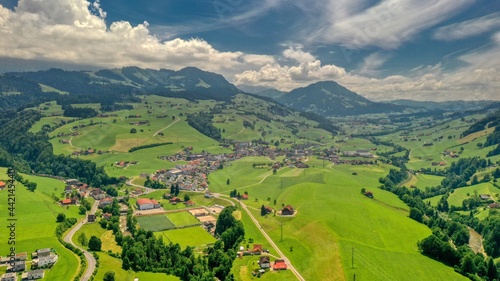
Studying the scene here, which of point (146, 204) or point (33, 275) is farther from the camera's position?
point (146, 204)

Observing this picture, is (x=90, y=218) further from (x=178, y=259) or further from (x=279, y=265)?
(x=279, y=265)

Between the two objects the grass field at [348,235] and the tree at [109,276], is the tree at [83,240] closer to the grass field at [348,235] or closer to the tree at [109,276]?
the tree at [109,276]

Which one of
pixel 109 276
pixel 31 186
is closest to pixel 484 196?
pixel 109 276

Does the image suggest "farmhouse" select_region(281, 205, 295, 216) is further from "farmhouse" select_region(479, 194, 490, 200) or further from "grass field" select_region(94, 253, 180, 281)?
"farmhouse" select_region(479, 194, 490, 200)

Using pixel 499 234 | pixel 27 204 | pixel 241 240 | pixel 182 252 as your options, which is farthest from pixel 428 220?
pixel 27 204

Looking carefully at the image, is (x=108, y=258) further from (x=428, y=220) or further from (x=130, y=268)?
(x=428, y=220)

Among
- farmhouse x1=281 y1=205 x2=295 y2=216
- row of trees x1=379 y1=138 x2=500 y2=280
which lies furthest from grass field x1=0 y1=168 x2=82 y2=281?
row of trees x1=379 y1=138 x2=500 y2=280

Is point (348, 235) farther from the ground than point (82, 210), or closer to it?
farther from the ground
